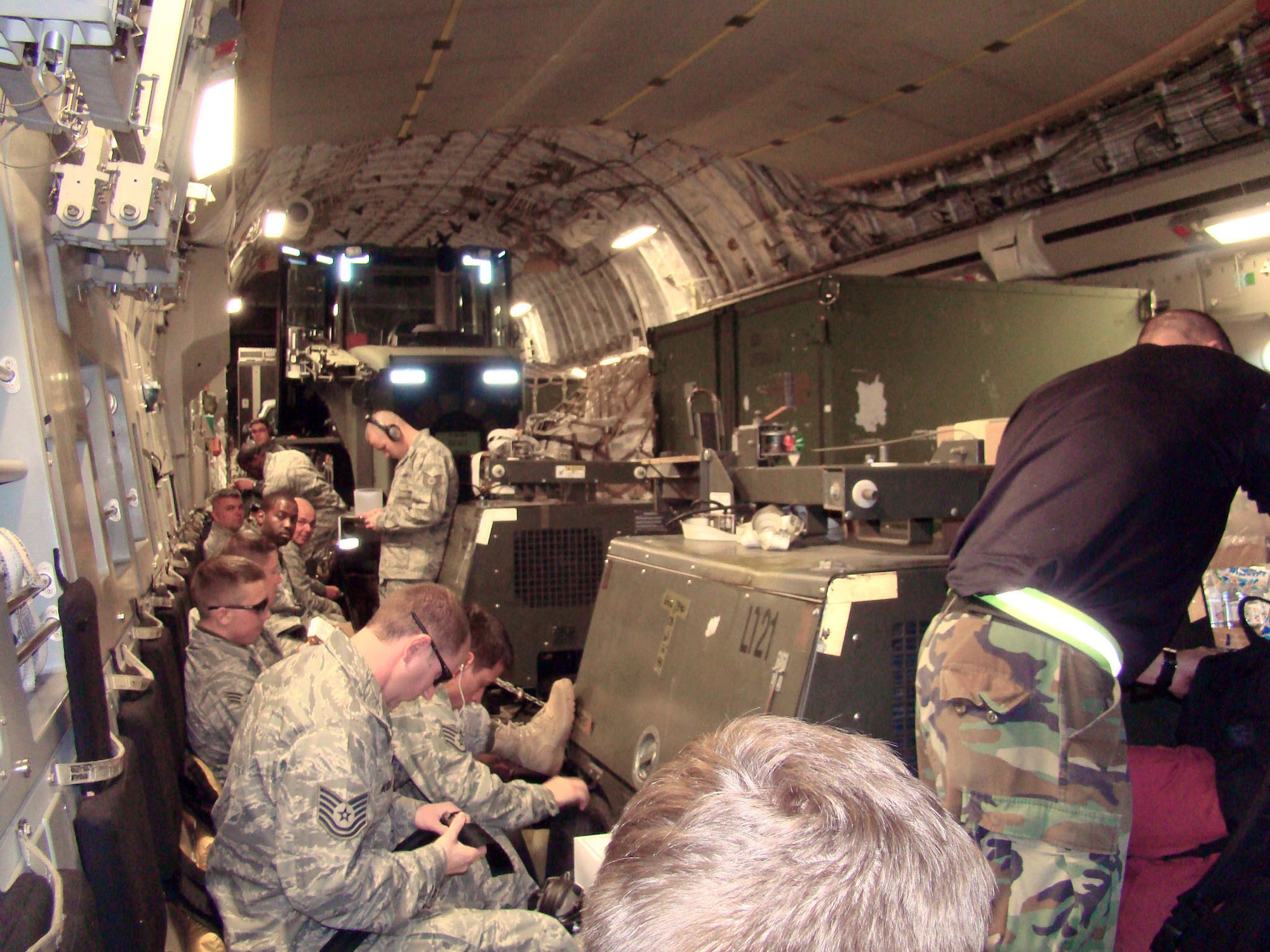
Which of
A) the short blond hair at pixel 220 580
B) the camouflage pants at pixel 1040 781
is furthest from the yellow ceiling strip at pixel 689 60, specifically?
the camouflage pants at pixel 1040 781

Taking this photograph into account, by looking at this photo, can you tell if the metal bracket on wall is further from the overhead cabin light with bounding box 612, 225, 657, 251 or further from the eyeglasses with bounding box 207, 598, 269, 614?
the overhead cabin light with bounding box 612, 225, 657, 251

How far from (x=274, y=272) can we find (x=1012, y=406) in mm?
12419

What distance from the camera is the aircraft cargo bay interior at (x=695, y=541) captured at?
1.69 meters

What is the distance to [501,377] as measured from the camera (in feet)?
30.3

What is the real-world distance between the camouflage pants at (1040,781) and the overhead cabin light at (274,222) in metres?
10.4

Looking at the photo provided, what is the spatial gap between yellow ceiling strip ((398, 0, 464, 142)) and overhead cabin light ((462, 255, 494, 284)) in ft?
7.09

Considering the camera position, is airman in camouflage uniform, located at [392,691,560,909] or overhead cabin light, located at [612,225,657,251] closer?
airman in camouflage uniform, located at [392,691,560,909]

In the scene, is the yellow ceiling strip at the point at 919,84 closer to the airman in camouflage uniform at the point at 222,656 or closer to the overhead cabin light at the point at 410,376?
the overhead cabin light at the point at 410,376

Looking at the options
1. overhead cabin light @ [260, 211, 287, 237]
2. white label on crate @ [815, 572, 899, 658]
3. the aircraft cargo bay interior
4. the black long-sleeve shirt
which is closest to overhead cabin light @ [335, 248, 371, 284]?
overhead cabin light @ [260, 211, 287, 237]

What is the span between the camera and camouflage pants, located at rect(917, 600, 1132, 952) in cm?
196

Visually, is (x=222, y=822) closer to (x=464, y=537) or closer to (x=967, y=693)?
(x=967, y=693)

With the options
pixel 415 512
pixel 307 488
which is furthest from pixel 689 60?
pixel 307 488

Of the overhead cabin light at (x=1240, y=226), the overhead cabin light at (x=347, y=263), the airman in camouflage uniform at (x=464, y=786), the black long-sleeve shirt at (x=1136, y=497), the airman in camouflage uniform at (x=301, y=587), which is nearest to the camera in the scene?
the black long-sleeve shirt at (x=1136, y=497)

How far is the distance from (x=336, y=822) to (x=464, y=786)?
2.68 ft
